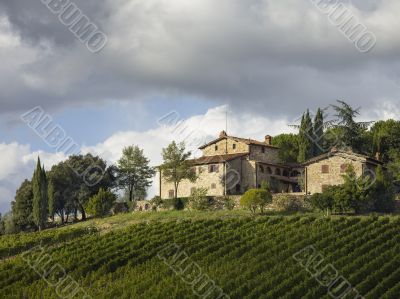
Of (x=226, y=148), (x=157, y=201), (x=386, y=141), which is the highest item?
(x=386, y=141)

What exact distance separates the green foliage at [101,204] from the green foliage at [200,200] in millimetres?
8346

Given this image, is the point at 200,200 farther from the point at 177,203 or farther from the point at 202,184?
the point at 202,184

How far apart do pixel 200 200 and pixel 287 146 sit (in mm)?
19614

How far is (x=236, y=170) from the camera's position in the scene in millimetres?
58625

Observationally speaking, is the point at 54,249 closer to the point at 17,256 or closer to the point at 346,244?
the point at 17,256

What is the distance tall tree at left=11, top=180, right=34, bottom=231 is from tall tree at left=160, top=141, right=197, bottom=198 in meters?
12.9

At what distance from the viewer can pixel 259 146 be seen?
60969mm

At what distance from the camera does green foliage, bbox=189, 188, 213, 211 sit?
53.6 m

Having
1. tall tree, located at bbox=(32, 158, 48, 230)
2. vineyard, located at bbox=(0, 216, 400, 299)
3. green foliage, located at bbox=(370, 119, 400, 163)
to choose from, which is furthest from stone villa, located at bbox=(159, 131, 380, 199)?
tall tree, located at bbox=(32, 158, 48, 230)

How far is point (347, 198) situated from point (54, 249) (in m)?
18.5

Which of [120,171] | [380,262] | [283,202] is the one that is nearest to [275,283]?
[380,262]

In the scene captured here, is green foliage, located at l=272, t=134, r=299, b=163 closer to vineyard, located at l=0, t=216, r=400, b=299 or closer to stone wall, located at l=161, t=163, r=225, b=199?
stone wall, located at l=161, t=163, r=225, b=199

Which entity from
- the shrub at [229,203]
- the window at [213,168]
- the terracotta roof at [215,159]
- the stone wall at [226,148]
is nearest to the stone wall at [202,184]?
the window at [213,168]

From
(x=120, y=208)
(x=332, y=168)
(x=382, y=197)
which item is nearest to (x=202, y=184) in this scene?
(x=120, y=208)
